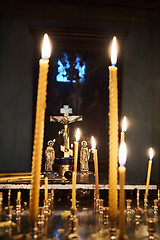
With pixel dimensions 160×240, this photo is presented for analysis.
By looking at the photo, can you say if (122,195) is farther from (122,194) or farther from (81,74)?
(81,74)

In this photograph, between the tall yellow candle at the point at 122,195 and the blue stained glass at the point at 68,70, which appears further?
A: the blue stained glass at the point at 68,70

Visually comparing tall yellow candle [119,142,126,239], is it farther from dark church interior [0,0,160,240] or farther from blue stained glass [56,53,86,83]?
blue stained glass [56,53,86,83]

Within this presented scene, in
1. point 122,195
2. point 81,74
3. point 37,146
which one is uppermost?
point 81,74

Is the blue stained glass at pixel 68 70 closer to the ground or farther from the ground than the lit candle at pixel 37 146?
farther from the ground

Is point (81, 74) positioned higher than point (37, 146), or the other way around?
point (81, 74)

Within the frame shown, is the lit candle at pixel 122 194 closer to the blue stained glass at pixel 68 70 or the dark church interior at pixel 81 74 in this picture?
the dark church interior at pixel 81 74

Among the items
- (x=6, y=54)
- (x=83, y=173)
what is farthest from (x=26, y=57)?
(x=83, y=173)

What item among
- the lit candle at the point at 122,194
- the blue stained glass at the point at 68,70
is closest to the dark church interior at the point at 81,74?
the blue stained glass at the point at 68,70

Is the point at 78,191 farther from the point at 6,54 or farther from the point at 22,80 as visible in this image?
the point at 6,54

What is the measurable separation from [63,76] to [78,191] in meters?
2.35

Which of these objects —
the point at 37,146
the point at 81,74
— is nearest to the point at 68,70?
the point at 81,74

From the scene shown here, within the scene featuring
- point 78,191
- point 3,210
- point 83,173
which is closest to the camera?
point 3,210

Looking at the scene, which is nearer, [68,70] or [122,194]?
[122,194]

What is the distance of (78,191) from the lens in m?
1.42
